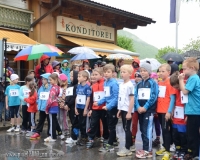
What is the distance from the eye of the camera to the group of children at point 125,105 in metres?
5.11

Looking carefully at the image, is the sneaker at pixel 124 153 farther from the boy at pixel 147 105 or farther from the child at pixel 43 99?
the child at pixel 43 99

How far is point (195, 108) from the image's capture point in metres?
4.95

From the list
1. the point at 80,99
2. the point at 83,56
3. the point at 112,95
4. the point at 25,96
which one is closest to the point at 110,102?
the point at 112,95

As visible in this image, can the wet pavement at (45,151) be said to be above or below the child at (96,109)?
below

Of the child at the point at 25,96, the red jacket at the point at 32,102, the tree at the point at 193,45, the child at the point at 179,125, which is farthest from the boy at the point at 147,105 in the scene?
the tree at the point at 193,45

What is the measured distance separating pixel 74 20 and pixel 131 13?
370 centimetres

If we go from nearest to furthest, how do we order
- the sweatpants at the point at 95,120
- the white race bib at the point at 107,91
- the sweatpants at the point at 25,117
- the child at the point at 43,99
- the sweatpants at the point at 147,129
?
the sweatpants at the point at 147,129 → the white race bib at the point at 107,91 → the sweatpants at the point at 95,120 → the child at the point at 43,99 → the sweatpants at the point at 25,117

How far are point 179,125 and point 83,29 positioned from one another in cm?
1089

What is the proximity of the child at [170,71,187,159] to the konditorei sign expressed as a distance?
939 cm

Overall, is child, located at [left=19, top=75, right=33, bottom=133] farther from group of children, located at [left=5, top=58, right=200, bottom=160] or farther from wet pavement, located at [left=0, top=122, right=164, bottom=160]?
wet pavement, located at [left=0, top=122, right=164, bottom=160]

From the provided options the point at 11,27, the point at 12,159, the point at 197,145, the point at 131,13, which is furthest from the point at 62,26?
the point at 197,145

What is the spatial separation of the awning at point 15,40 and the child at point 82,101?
5243mm

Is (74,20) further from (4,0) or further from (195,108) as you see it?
(195,108)

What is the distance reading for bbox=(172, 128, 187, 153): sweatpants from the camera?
17.5 feet
